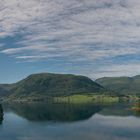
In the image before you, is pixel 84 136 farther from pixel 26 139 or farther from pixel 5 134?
pixel 5 134

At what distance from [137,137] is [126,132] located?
1430 centimetres

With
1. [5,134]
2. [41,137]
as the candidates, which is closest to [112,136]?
[41,137]

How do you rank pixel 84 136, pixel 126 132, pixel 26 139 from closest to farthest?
pixel 26 139
pixel 84 136
pixel 126 132

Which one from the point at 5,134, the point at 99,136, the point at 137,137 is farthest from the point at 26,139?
the point at 137,137

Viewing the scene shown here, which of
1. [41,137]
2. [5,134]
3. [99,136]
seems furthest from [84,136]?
[5,134]

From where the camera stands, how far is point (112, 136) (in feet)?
452

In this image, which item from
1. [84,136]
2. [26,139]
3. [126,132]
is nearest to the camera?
[26,139]

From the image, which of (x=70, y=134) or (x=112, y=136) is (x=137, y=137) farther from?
(x=70, y=134)

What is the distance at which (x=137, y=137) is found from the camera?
5330 inches

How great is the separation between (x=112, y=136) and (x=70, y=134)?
18.7 meters

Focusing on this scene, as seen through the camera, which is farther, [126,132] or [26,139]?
[126,132]

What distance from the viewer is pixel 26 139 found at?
5030 inches

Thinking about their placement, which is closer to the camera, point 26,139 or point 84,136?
point 26,139

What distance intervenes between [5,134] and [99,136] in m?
41.4
